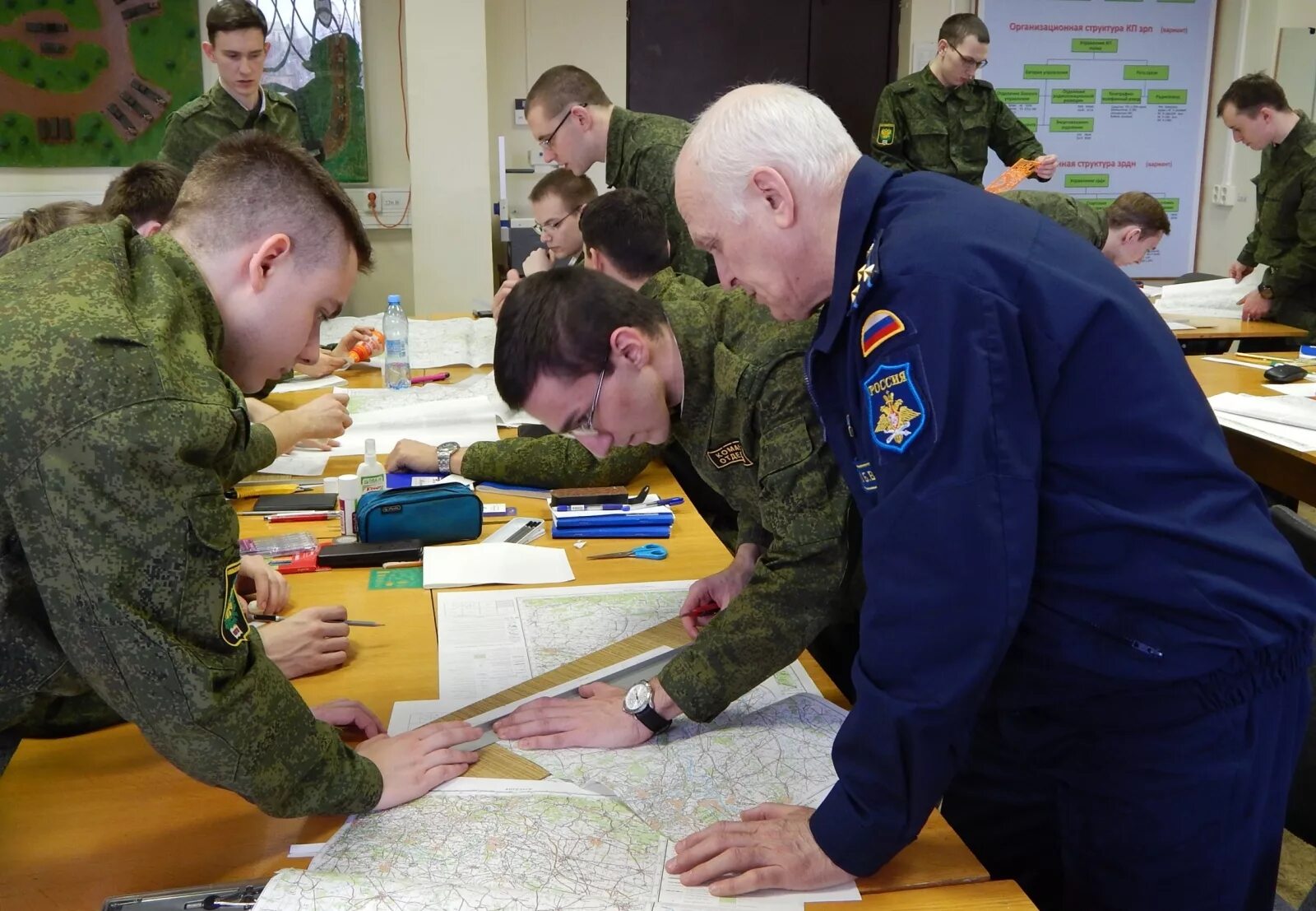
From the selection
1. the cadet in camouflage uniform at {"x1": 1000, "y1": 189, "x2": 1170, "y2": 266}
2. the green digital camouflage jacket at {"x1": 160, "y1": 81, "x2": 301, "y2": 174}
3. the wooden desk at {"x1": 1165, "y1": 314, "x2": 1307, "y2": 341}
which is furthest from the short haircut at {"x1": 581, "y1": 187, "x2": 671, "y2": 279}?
the wooden desk at {"x1": 1165, "y1": 314, "x2": 1307, "y2": 341}

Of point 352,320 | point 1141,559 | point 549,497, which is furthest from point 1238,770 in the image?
point 352,320

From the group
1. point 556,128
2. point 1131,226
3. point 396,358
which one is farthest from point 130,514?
point 1131,226

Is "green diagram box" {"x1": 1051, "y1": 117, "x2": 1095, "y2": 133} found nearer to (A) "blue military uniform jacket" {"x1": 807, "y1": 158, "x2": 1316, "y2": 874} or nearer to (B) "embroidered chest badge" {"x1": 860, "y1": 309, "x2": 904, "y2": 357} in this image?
(A) "blue military uniform jacket" {"x1": 807, "y1": 158, "x2": 1316, "y2": 874}

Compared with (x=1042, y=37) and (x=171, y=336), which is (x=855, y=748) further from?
(x=1042, y=37)

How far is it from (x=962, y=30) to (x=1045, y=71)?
64.3 inches

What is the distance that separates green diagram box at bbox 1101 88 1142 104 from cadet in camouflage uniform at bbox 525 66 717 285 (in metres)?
4.23

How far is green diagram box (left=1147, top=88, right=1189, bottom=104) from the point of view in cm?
672

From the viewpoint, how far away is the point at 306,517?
2.15m

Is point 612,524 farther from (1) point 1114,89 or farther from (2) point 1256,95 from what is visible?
(1) point 1114,89

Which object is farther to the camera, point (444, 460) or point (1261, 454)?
point (1261, 454)

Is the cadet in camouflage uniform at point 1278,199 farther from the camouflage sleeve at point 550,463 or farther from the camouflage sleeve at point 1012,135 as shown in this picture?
the camouflage sleeve at point 550,463

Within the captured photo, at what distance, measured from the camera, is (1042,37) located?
6.51 m

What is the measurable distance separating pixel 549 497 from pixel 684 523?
0.30m

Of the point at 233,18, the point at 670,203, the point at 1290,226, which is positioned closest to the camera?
the point at 670,203
